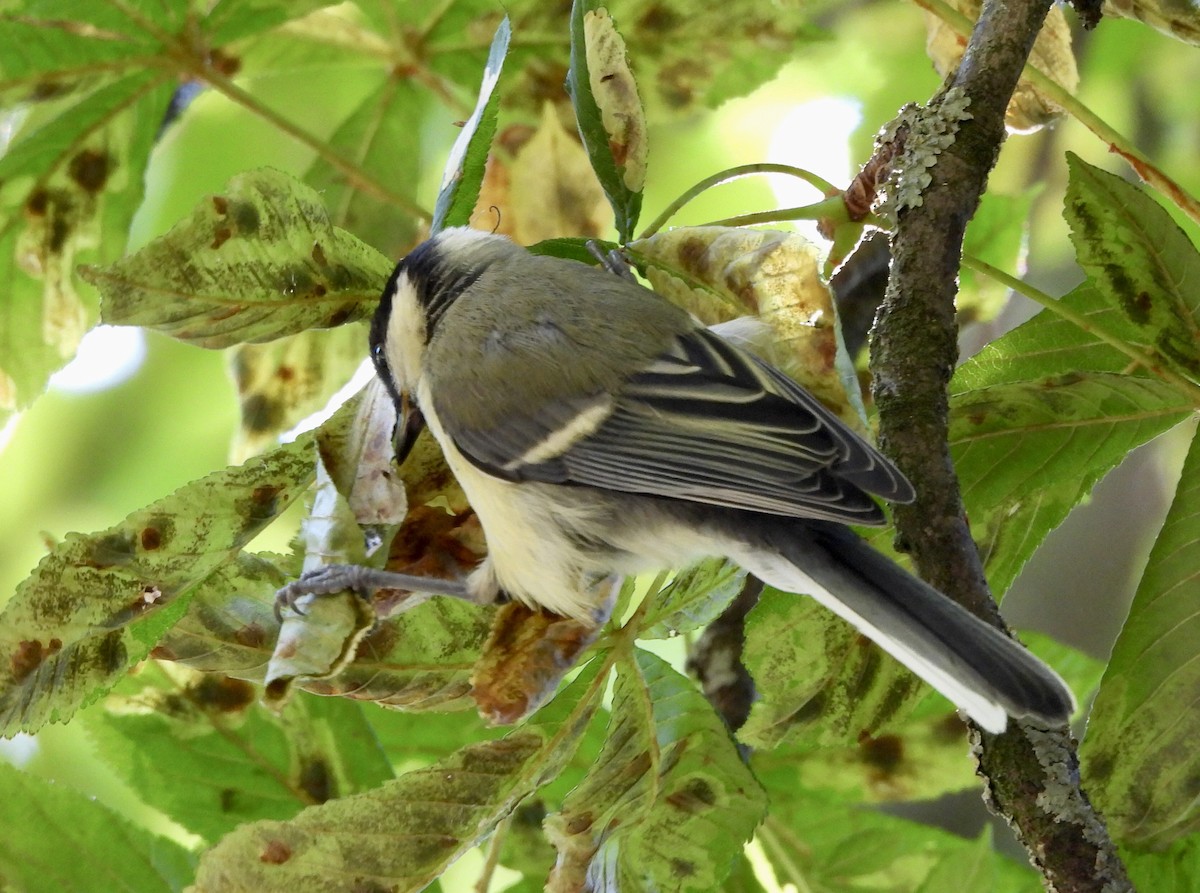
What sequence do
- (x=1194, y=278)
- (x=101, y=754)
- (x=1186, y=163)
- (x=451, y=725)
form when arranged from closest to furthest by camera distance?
(x=1194, y=278) → (x=101, y=754) → (x=451, y=725) → (x=1186, y=163)

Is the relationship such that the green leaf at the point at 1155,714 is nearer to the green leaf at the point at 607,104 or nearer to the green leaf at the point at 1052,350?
the green leaf at the point at 1052,350

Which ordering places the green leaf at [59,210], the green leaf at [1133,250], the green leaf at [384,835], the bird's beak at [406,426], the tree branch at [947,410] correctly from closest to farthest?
the tree branch at [947,410], the green leaf at [384,835], the green leaf at [1133,250], the bird's beak at [406,426], the green leaf at [59,210]

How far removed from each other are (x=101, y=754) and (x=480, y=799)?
575mm

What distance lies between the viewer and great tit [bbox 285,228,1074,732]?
1.13 m

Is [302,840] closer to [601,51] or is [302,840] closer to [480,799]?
[480,799]

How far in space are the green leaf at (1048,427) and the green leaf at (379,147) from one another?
37.4 inches

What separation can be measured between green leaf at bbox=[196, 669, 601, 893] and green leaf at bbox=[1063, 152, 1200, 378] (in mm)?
715

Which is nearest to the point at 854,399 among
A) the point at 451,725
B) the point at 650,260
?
the point at 650,260

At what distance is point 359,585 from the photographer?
0.99 metres

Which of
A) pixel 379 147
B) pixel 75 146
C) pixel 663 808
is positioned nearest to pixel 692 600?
pixel 663 808

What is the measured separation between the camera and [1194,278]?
1.13 m

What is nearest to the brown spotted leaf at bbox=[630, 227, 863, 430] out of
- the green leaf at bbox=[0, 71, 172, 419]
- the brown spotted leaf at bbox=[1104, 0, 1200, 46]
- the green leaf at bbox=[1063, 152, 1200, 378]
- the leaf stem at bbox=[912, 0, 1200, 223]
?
the green leaf at bbox=[1063, 152, 1200, 378]

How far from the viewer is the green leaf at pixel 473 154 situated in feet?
3.83

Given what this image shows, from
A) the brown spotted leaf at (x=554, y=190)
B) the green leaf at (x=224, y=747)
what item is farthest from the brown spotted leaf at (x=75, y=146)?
the green leaf at (x=224, y=747)
